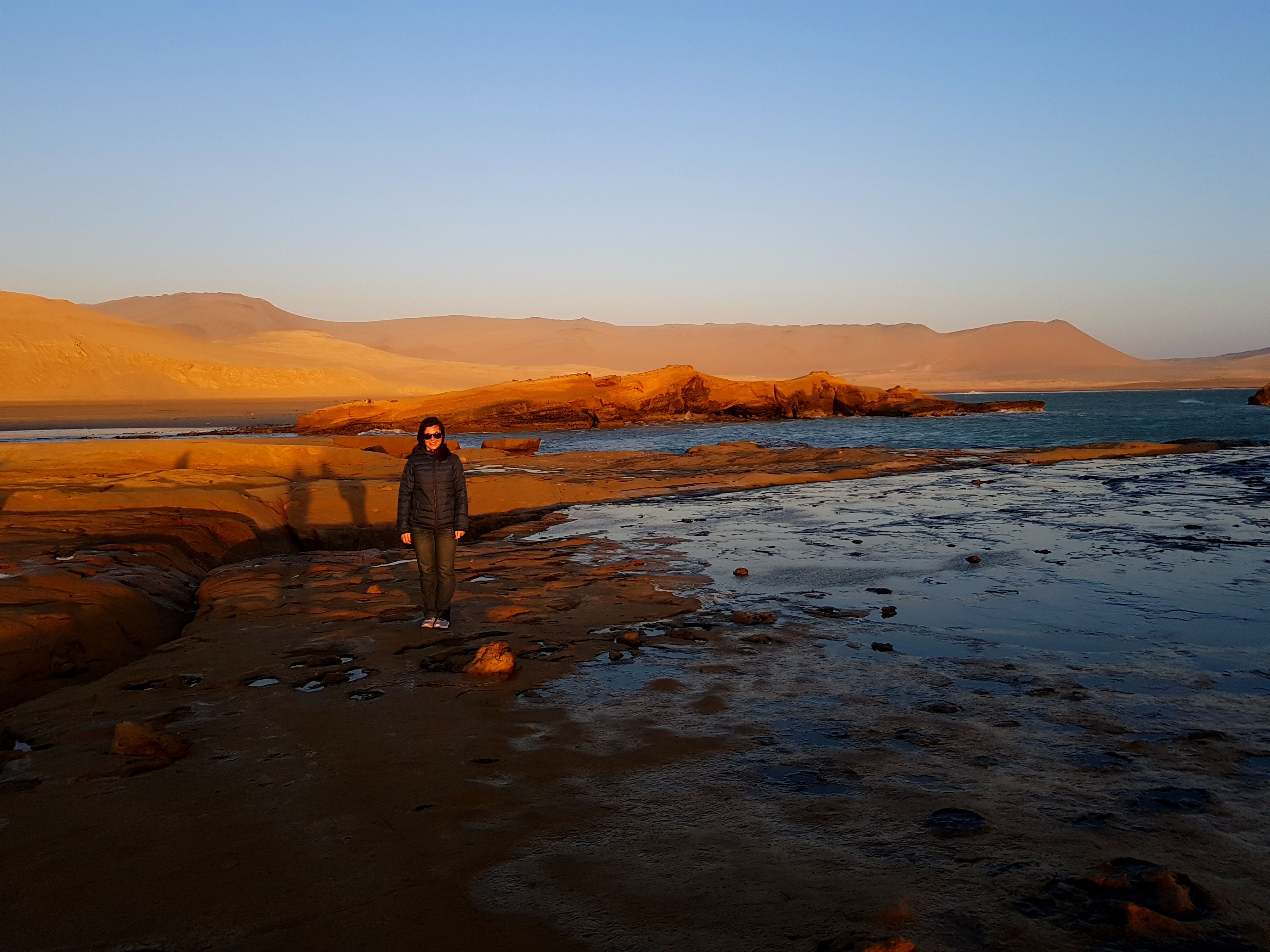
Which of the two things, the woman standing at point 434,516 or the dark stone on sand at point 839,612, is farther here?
the dark stone on sand at point 839,612

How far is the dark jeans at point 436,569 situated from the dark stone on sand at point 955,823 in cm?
406

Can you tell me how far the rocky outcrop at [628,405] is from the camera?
44.5 m

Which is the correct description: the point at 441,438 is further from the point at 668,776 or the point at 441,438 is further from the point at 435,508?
the point at 668,776

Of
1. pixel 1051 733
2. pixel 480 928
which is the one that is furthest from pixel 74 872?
pixel 1051 733

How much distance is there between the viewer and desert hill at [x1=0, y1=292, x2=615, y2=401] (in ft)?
266

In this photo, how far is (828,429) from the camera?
46156 mm

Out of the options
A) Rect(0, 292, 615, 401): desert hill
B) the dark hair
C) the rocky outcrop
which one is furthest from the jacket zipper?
Rect(0, 292, 615, 401): desert hill

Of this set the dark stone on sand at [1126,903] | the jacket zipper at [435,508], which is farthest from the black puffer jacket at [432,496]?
the dark stone on sand at [1126,903]

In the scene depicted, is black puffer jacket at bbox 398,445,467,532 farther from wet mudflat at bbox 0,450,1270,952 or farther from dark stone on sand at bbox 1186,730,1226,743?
dark stone on sand at bbox 1186,730,1226,743

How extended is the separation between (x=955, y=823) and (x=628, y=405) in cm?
4727

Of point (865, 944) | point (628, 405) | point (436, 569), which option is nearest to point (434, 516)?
point (436, 569)

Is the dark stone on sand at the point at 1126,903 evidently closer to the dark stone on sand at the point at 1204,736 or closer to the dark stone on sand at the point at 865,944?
the dark stone on sand at the point at 865,944

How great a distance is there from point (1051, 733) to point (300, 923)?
141 inches

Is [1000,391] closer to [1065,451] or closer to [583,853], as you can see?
[1065,451]
